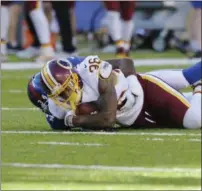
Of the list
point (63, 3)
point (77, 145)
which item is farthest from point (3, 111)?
point (63, 3)

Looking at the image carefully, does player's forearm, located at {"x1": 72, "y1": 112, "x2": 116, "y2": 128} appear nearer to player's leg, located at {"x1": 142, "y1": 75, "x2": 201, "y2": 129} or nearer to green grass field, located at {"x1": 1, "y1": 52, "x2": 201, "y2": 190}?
green grass field, located at {"x1": 1, "y1": 52, "x2": 201, "y2": 190}

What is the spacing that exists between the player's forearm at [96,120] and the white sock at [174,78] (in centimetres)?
55

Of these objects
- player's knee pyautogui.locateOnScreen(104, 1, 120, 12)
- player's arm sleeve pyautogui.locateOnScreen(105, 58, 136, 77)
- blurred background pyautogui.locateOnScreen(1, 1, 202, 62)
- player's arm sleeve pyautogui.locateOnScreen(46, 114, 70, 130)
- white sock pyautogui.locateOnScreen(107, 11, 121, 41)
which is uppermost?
player's arm sleeve pyautogui.locateOnScreen(105, 58, 136, 77)

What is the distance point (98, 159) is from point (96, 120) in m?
0.89

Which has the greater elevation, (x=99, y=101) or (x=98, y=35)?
(x=99, y=101)

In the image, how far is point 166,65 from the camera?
475 inches

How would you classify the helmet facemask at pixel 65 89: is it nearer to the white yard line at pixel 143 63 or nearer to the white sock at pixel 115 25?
the white yard line at pixel 143 63

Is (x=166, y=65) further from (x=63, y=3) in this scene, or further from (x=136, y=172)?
(x=136, y=172)

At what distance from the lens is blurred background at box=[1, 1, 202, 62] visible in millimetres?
12527

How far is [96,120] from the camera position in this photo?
6430 mm

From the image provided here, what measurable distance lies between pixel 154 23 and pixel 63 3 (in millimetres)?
Answer: 3067

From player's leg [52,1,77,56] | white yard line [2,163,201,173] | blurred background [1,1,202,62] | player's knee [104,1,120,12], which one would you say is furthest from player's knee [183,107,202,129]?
player's leg [52,1,77,56]

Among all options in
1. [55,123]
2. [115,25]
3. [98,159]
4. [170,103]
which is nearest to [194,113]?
[170,103]

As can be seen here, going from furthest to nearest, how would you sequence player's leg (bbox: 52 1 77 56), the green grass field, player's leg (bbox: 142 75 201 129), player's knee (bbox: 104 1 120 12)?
player's leg (bbox: 52 1 77 56) → player's knee (bbox: 104 1 120 12) → player's leg (bbox: 142 75 201 129) → the green grass field
